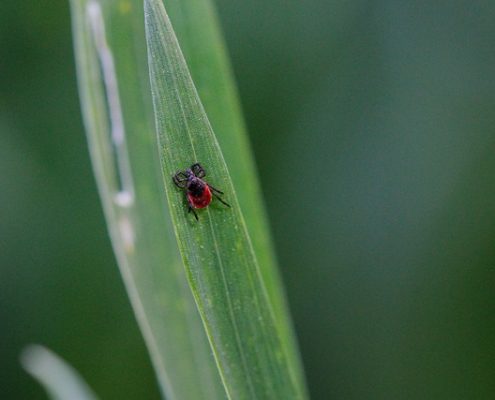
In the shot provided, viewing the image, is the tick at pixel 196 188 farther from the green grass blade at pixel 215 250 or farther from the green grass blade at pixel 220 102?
the green grass blade at pixel 220 102

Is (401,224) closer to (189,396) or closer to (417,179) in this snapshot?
(417,179)

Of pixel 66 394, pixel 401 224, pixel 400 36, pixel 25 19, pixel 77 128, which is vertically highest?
pixel 25 19

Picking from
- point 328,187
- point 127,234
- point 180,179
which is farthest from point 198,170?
point 328,187

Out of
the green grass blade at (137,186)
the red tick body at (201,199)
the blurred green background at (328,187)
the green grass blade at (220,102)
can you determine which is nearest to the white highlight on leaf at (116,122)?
the green grass blade at (137,186)

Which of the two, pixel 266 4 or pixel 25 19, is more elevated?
pixel 25 19

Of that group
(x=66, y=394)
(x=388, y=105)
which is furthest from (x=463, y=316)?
(x=66, y=394)

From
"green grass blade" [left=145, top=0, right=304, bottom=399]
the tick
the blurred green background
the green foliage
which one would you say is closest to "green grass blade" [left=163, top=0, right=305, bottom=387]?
the green foliage
